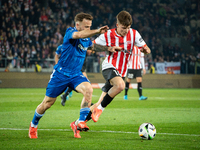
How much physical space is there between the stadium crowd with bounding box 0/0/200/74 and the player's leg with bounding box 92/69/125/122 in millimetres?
13979

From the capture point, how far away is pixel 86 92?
4.85 m

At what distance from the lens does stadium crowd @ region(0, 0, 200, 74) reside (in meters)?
21.0

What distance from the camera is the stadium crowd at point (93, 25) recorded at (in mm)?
21031

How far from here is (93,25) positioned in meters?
25.8

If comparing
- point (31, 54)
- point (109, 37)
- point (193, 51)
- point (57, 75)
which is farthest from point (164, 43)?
point (57, 75)

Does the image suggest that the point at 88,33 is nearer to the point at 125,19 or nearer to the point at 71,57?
the point at 71,57

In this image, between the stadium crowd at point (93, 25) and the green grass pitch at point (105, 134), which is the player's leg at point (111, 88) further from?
the stadium crowd at point (93, 25)

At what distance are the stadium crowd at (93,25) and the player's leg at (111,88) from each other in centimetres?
1398

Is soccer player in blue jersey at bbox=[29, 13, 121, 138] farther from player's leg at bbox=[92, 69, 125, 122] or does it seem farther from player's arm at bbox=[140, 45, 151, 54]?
player's arm at bbox=[140, 45, 151, 54]

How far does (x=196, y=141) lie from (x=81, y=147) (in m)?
1.71

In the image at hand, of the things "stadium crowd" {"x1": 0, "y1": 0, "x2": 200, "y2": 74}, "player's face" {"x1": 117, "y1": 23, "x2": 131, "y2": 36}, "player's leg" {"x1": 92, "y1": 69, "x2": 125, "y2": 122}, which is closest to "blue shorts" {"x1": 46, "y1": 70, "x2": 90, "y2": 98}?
"player's leg" {"x1": 92, "y1": 69, "x2": 125, "y2": 122}

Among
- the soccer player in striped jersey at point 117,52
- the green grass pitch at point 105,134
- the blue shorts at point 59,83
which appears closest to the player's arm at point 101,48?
the soccer player in striped jersey at point 117,52

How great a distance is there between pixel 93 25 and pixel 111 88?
65.5 ft

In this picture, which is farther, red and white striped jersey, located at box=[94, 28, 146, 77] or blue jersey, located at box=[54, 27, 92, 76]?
red and white striped jersey, located at box=[94, 28, 146, 77]
